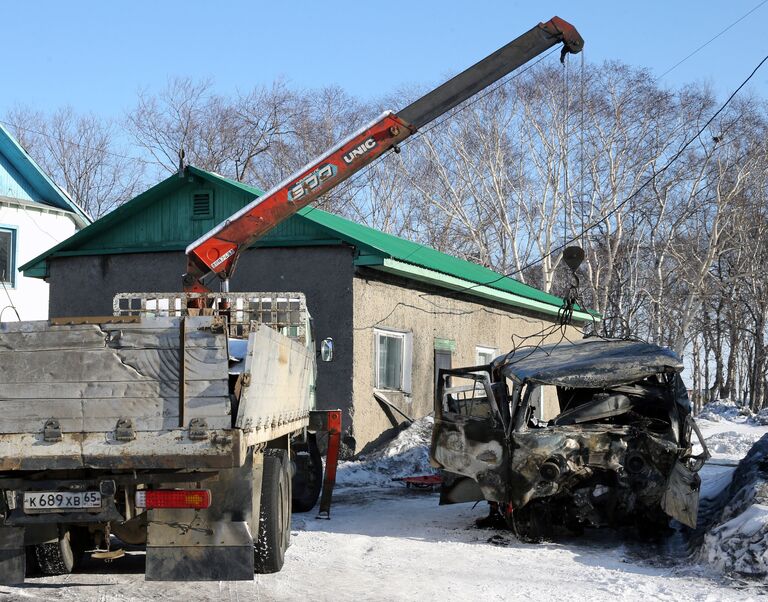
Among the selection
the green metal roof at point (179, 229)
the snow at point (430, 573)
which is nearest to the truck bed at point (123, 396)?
the snow at point (430, 573)

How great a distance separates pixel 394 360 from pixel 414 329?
2.81 feet

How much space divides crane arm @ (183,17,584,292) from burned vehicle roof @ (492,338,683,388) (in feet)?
12.7

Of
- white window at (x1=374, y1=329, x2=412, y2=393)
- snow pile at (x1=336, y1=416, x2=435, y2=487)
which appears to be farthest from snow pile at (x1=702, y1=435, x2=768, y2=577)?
Answer: white window at (x1=374, y1=329, x2=412, y2=393)

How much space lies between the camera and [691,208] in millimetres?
35844

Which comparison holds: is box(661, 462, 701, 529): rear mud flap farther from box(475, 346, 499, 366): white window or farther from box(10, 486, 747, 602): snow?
box(475, 346, 499, 366): white window

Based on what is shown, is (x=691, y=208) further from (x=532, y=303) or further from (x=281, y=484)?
(x=281, y=484)

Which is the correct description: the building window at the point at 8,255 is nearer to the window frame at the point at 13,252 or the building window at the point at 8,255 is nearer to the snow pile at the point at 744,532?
the window frame at the point at 13,252

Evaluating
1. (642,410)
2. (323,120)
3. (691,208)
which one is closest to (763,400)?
(691,208)

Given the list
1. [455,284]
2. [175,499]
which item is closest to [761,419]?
[455,284]

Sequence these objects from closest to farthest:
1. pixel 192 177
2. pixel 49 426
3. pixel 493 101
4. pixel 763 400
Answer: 1. pixel 49 426
2. pixel 192 177
3. pixel 493 101
4. pixel 763 400

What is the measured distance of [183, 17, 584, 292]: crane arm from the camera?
13086mm

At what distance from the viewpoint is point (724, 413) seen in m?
32.8

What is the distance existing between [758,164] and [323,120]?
19.6 meters

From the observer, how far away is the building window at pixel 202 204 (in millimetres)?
19203
